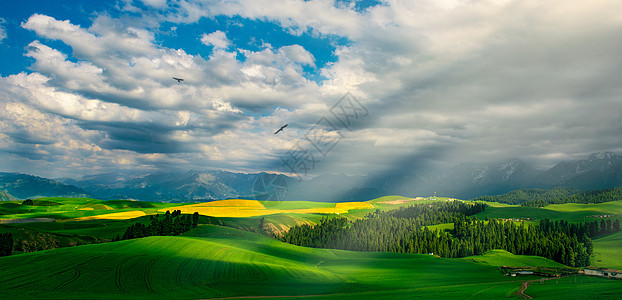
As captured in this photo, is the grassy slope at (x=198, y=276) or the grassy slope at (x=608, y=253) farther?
the grassy slope at (x=608, y=253)

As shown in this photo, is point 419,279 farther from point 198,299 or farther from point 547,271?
point 198,299

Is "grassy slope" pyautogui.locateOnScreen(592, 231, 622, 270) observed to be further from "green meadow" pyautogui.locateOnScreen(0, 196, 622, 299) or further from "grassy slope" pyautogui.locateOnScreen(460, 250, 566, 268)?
"green meadow" pyautogui.locateOnScreen(0, 196, 622, 299)

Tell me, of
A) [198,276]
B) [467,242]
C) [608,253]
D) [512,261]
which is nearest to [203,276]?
[198,276]

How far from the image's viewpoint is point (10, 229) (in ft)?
404

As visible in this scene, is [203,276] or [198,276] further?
[203,276]

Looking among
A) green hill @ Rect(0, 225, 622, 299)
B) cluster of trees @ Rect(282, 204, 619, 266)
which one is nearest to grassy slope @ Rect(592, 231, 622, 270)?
cluster of trees @ Rect(282, 204, 619, 266)

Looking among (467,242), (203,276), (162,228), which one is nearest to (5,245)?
(162,228)

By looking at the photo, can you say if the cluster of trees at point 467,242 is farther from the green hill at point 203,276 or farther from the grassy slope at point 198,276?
the green hill at point 203,276

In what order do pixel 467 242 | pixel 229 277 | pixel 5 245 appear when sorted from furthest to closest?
pixel 467 242, pixel 5 245, pixel 229 277

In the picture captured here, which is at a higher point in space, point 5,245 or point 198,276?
point 5,245

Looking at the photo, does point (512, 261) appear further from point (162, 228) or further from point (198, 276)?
point (162, 228)

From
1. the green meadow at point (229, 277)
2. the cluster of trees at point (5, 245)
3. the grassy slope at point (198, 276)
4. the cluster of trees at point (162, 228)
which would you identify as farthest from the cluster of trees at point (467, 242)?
the cluster of trees at point (5, 245)

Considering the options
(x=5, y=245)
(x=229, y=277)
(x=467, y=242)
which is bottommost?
(x=467, y=242)

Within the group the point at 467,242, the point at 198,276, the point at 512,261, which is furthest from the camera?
the point at 467,242
